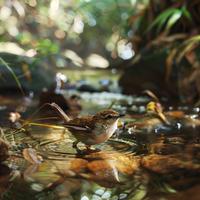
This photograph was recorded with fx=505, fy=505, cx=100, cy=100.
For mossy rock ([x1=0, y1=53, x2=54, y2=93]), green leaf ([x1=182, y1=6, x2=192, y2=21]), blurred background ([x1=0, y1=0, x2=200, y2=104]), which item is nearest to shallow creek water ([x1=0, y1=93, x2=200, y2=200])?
blurred background ([x1=0, y1=0, x2=200, y2=104])

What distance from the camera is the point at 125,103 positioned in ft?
19.4

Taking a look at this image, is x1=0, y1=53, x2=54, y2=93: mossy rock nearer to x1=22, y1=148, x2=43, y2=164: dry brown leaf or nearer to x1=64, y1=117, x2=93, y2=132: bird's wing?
x1=64, y1=117, x2=93, y2=132: bird's wing

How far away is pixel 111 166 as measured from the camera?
291cm

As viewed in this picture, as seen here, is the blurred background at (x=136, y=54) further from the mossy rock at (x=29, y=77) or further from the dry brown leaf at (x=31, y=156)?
the dry brown leaf at (x=31, y=156)

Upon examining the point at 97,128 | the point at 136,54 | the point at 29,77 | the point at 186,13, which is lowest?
the point at 97,128

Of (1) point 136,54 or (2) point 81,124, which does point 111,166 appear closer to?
(2) point 81,124

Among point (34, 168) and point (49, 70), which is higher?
point (49, 70)

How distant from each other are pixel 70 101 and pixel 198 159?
2.49 m

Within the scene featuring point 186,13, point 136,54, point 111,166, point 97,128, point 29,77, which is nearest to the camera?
point 111,166

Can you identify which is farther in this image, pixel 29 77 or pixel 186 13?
pixel 29 77

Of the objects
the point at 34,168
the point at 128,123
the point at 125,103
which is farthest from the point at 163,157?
the point at 125,103

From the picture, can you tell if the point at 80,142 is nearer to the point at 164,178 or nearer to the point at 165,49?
the point at 164,178

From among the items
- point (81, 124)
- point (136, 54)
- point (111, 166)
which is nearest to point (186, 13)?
point (136, 54)

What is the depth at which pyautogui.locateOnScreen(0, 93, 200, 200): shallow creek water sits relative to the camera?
2434 mm
